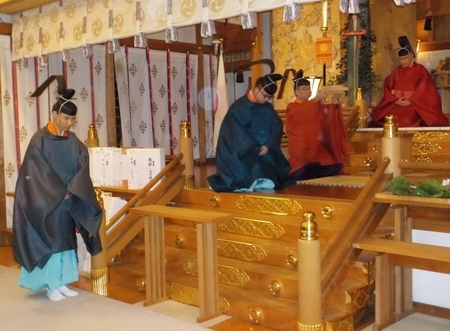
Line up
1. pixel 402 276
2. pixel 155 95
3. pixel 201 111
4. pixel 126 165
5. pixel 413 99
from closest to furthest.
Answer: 1. pixel 402 276
2. pixel 126 165
3. pixel 413 99
4. pixel 155 95
5. pixel 201 111

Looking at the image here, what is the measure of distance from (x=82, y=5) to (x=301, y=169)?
3.20m

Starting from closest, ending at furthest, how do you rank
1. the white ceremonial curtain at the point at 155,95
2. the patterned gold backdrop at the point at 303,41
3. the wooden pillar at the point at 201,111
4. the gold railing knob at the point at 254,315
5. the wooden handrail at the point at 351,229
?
the wooden handrail at the point at 351,229 → the gold railing knob at the point at 254,315 → the white ceremonial curtain at the point at 155,95 → the patterned gold backdrop at the point at 303,41 → the wooden pillar at the point at 201,111

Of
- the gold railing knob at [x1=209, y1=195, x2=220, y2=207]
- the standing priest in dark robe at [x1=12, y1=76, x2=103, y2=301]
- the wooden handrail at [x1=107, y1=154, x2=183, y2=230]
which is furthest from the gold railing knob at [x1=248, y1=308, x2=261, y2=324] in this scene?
the wooden handrail at [x1=107, y1=154, x2=183, y2=230]

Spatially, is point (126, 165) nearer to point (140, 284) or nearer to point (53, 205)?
point (140, 284)

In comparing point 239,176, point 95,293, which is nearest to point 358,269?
point 239,176

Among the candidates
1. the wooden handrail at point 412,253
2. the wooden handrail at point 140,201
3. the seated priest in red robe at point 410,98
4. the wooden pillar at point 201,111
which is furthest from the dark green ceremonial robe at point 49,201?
the wooden pillar at point 201,111

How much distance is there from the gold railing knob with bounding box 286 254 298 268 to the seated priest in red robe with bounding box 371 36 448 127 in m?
3.84

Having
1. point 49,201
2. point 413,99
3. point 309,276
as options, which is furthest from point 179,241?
point 413,99

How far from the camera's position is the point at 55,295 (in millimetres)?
5051

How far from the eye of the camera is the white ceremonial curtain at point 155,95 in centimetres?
908

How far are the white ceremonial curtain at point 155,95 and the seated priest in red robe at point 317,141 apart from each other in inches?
120

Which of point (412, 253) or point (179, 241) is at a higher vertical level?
point (412, 253)

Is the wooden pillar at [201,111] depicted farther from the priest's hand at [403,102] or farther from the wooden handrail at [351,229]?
the wooden handrail at [351,229]

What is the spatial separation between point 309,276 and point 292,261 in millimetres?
792
